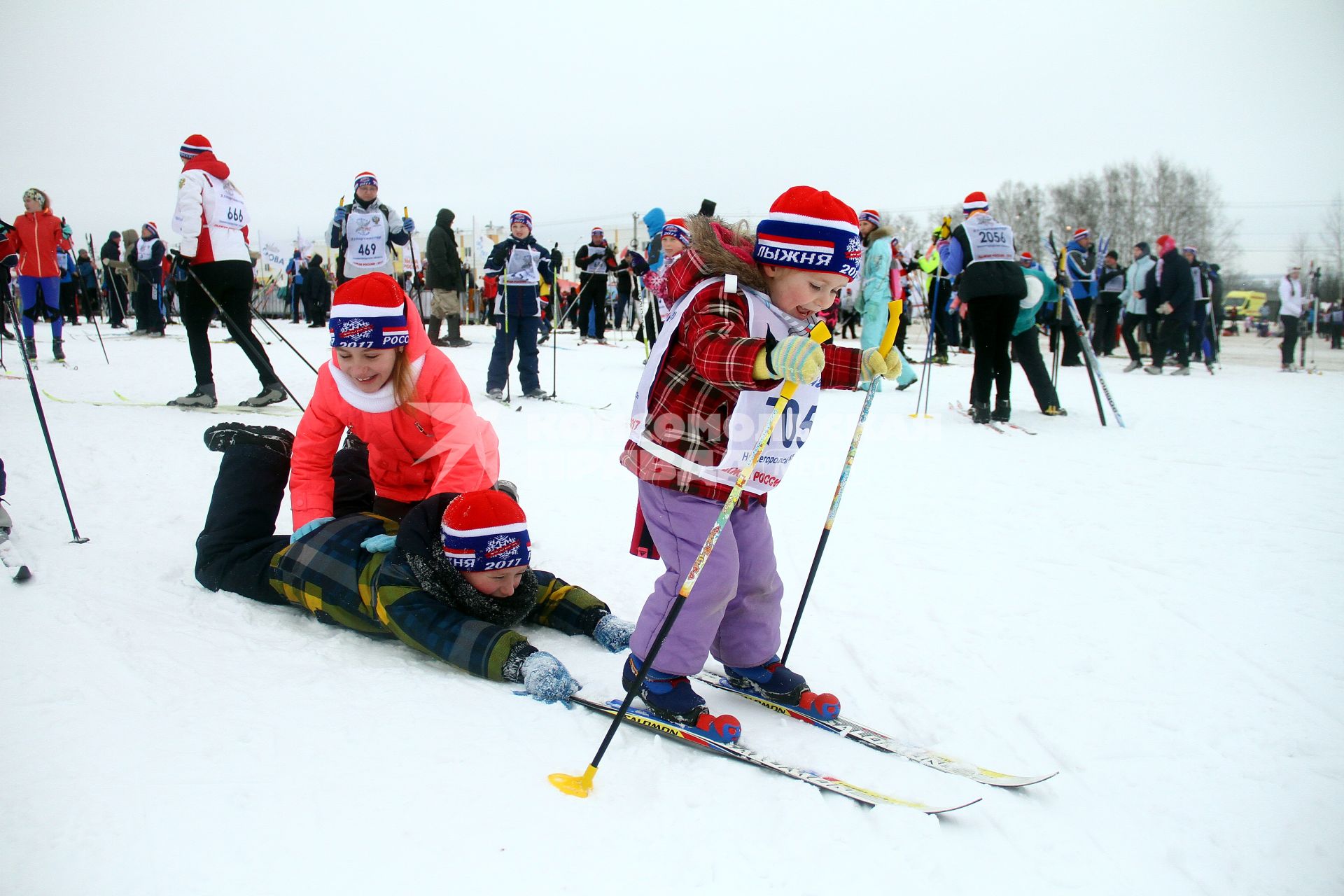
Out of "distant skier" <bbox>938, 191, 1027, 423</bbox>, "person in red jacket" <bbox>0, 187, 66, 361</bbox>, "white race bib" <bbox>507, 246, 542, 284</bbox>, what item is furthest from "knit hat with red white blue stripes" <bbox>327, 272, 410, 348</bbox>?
"person in red jacket" <bbox>0, 187, 66, 361</bbox>

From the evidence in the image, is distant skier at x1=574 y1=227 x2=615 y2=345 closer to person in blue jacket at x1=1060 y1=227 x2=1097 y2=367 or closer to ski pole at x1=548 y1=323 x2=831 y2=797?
person in blue jacket at x1=1060 y1=227 x2=1097 y2=367

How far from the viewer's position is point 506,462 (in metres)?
5.29

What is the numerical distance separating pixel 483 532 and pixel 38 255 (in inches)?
375

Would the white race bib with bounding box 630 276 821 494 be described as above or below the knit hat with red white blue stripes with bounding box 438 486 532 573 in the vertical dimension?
above

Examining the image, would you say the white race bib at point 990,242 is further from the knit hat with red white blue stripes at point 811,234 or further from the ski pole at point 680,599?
the ski pole at point 680,599

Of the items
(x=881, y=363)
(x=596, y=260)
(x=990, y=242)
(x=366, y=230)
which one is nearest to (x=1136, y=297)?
(x=990, y=242)

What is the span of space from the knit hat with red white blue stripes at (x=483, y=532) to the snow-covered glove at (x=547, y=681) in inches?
13.5

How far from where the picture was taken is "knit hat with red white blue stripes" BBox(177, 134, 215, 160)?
19.3 feet

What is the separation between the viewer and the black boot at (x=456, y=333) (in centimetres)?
1291

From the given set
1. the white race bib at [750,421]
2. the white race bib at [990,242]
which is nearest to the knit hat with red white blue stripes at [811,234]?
the white race bib at [750,421]

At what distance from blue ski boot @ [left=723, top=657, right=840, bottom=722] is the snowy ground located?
8 cm

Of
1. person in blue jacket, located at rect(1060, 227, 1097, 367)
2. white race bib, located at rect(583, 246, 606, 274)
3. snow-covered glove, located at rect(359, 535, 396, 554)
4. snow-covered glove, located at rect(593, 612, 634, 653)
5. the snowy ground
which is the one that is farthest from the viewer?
white race bib, located at rect(583, 246, 606, 274)

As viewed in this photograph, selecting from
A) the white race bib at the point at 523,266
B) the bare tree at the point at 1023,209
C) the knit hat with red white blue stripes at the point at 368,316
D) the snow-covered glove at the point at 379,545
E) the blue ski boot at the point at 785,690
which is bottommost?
the blue ski boot at the point at 785,690

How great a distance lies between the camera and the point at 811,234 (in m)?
2.12
